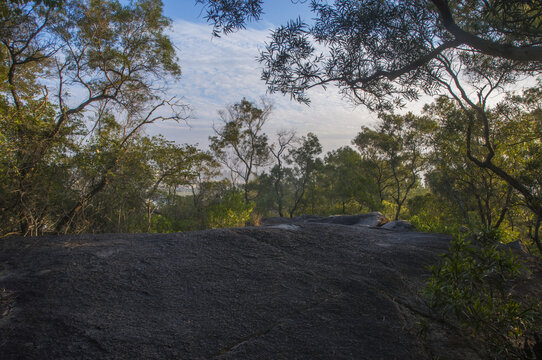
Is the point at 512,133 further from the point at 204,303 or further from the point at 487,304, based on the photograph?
the point at 204,303

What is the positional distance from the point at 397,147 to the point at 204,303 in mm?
22081

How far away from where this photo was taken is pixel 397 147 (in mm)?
22203

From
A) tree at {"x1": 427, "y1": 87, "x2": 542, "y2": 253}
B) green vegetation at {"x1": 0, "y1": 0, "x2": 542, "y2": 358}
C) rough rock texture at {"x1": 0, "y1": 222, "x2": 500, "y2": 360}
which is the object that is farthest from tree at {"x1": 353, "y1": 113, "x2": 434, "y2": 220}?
rough rock texture at {"x1": 0, "y1": 222, "x2": 500, "y2": 360}

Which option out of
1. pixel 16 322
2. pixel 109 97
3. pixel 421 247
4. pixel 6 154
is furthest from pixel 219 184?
pixel 16 322

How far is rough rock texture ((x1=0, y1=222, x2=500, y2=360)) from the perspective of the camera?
246 cm

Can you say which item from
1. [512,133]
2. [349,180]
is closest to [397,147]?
[349,180]

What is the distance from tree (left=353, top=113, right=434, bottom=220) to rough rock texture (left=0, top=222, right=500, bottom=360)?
17.8 m

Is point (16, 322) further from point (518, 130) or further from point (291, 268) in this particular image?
point (518, 130)

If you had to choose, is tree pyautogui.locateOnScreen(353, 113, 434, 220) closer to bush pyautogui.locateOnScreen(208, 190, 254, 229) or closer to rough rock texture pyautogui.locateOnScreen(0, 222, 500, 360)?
bush pyautogui.locateOnScreen(208, 190, 254, 229)

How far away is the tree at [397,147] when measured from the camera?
68.0ft

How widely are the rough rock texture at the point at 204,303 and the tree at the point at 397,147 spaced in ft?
58.3

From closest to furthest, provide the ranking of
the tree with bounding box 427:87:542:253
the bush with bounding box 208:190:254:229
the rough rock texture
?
the rough rock texture
the tree with bounding box 427:87:542:253
the bush with bounding box 208:190:254:229

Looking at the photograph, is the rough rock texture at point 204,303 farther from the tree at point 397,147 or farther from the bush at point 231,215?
the tree at point 397,147

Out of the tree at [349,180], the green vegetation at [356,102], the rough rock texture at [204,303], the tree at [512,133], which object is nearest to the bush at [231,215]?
the green vegetation at [356,102]
